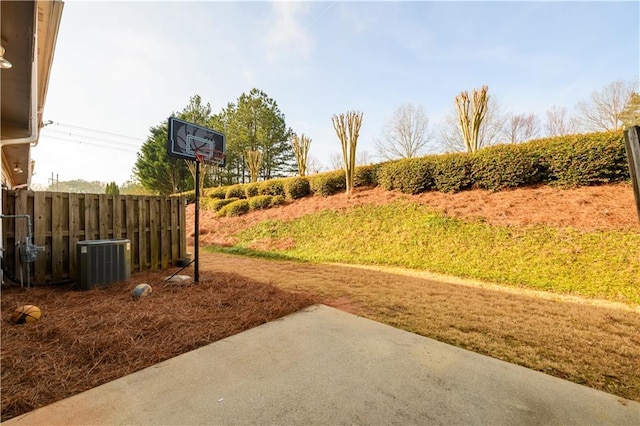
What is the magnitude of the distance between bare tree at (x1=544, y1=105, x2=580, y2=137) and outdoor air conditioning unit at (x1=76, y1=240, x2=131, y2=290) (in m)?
24.5

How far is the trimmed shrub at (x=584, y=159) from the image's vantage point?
6.27 m

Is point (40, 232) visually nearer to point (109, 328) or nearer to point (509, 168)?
point (109, 328)

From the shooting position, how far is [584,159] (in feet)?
21.9

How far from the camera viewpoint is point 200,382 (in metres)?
1.73

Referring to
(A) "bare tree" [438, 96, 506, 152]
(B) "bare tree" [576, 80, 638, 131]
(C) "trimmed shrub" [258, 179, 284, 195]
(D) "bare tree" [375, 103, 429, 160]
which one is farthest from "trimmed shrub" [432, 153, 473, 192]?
(B) "bare tree" [576, 80, 638, 131]

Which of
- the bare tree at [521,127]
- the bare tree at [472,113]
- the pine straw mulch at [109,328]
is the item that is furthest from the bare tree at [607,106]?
the pine straw mulch at [109,328]

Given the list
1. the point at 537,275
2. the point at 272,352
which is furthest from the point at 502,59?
the point at 272,352

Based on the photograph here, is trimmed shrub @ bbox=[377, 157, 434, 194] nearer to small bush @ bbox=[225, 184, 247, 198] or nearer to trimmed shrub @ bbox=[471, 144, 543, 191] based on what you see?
trimmed shrub @ bbox=[471, 144, 543, 191]

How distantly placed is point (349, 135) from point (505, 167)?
5689 mm

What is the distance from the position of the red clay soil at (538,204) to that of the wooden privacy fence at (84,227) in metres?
5.08

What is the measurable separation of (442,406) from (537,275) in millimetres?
4737

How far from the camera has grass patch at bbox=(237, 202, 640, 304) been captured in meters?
4.50

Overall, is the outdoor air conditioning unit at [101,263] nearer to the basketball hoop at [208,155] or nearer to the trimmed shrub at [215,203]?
the basketball hoop at [208,155]

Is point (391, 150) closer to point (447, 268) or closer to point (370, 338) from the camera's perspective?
point (447, 268)
